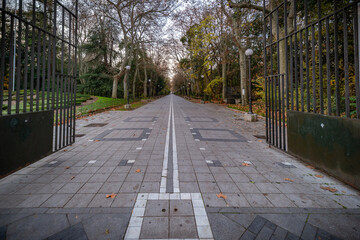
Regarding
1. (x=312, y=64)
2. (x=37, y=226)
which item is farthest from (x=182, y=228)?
(x=312, y=64)

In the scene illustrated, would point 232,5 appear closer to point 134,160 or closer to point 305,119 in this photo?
point 305,119

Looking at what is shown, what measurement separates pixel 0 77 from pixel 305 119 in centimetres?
656

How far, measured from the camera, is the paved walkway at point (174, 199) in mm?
2457

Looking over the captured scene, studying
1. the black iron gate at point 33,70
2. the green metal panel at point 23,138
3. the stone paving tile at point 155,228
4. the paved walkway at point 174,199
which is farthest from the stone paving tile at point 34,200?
the stone paving tile at point 155,228

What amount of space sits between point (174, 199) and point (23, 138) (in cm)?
345

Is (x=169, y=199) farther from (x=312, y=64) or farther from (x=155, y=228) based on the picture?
(x=312, y=64)

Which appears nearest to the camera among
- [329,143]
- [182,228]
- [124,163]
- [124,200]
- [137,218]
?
[182,228]

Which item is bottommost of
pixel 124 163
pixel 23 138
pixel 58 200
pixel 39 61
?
pixel 58 200

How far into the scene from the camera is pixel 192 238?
2316 mm

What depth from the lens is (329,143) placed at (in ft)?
12.9

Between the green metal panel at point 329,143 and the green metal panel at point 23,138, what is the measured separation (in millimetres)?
6333

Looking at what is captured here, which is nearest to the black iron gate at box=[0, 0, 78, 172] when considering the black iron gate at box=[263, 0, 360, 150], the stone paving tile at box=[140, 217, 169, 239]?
the stone paving tile at box=[140, 217, 169, 239]

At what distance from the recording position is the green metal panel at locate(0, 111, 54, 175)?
354cm

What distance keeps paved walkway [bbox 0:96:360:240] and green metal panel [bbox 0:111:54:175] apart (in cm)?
38
